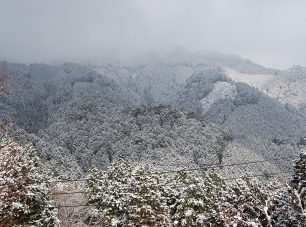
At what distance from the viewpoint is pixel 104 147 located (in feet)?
622

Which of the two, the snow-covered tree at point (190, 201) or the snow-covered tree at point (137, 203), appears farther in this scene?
the snow-covered tree at point (190, 201)

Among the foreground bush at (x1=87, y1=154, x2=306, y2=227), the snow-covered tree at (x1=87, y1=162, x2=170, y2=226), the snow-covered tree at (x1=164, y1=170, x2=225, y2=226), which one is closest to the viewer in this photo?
the foreground bush at (x1=87, y1=154, x2=306, y2=227)

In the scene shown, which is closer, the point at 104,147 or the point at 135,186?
the point at 135,186

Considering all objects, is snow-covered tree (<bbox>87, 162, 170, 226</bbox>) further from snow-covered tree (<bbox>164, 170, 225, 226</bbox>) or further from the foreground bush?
snow-covered tree (<bbox>164, 170, 225, 226</bbox>)

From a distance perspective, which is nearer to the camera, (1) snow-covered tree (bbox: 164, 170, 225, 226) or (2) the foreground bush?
(2) the foreground bush

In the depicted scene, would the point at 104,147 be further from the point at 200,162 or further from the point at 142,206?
the point at 142,206

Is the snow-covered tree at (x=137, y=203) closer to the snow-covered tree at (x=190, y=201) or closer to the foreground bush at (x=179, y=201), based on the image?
the foreground bush at (x=179, y=201)

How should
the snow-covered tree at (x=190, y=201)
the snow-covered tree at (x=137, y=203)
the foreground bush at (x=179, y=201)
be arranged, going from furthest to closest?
the snow-covered tree at (x=190, y=201), the snow-covered tree at (x=137, y=203), the foreground bush at (x=179, y=201)

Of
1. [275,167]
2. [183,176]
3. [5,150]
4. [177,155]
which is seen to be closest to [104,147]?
[177,155]

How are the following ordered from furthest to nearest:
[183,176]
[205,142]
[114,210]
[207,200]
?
[205,142]
[183,176]
[207,200]
[114,210]

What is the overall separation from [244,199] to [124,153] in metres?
137

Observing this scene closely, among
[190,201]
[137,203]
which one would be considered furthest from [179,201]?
[137,203]

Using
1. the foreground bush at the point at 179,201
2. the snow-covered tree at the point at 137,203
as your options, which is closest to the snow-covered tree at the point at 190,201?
the foreground bush at the point at 179,201

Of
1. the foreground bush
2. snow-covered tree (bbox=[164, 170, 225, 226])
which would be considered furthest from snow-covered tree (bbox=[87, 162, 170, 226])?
snow-covered tree (bbox=[164, 170, 225, 226])
